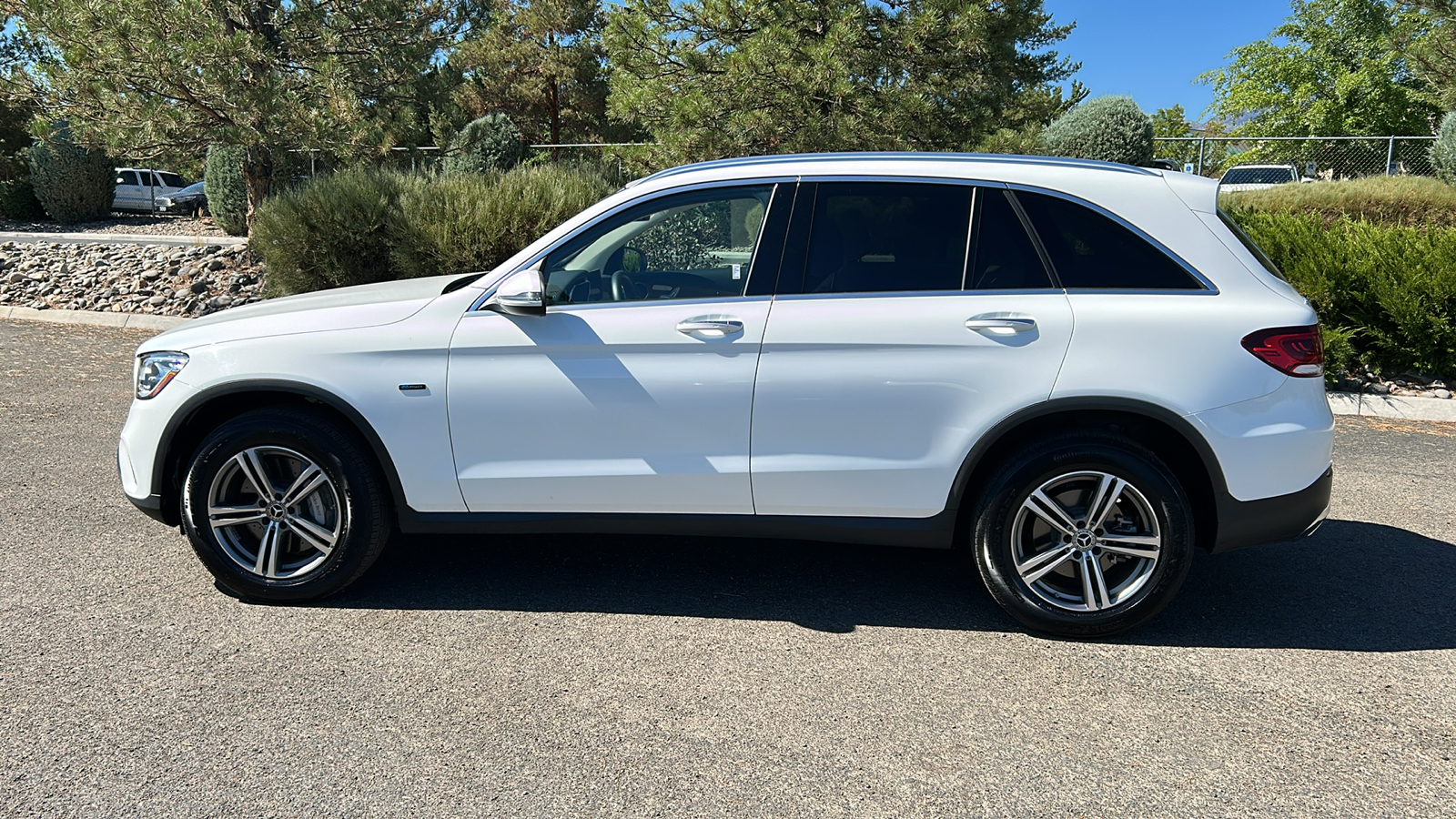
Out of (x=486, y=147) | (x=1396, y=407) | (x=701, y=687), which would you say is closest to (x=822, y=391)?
(x=701, y=687)

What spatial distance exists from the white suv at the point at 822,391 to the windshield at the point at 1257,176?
24.8 m

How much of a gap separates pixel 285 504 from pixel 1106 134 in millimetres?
14694

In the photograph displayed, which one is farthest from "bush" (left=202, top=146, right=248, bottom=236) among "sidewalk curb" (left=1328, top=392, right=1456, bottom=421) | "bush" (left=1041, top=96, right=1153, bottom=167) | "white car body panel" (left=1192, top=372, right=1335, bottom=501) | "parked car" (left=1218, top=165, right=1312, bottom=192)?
"parked car" (left=1218, top=165, right=1312, bottom=192)

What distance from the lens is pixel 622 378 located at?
413 centimetres

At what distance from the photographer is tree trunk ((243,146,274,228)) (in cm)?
1565

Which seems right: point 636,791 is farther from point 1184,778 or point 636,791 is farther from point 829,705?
point 1184,778

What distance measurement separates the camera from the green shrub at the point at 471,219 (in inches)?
456

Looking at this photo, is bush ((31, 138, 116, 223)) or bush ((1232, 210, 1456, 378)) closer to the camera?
bush ((1232, 210, 1456, 378))

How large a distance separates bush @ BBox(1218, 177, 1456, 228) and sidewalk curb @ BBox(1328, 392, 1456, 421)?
20.3 ft

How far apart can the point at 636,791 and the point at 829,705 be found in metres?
0.81

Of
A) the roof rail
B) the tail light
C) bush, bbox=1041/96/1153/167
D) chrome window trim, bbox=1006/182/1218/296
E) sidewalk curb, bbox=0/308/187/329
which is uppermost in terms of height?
bush, bbox=1041/96/1153/167

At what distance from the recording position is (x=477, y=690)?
12.1ft

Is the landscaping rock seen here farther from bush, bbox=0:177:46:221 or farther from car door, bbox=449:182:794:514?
car door, bbox=449:182:794:514

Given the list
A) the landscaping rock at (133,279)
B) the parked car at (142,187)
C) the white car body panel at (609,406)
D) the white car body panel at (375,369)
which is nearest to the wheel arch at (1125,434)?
the white car body panel at (609,406)
